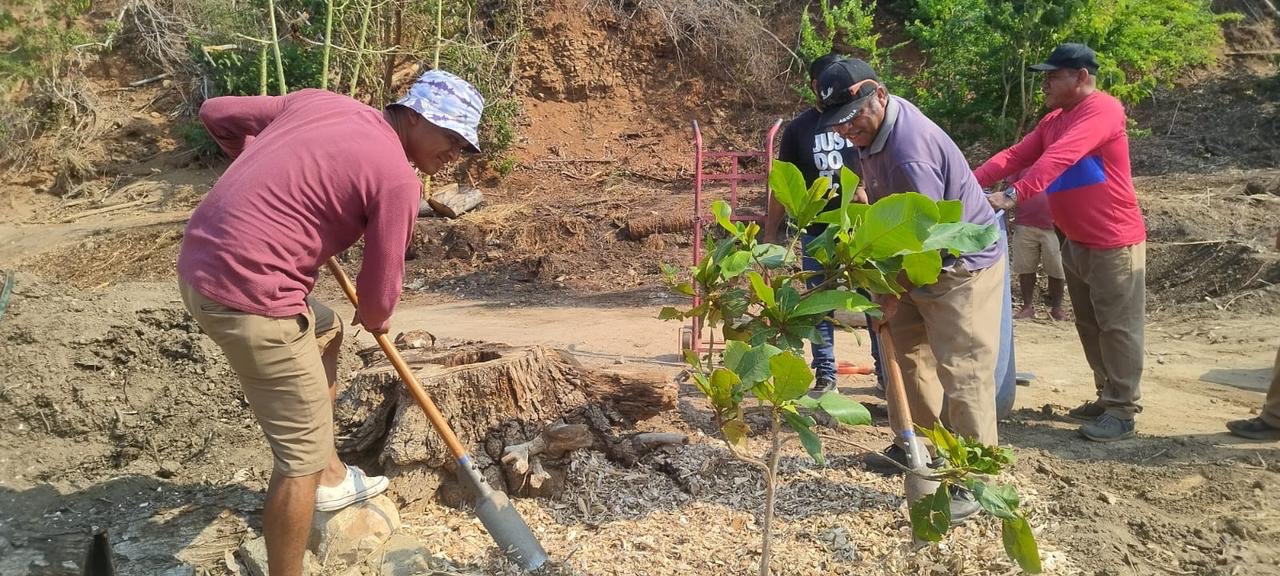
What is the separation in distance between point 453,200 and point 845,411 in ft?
33.3

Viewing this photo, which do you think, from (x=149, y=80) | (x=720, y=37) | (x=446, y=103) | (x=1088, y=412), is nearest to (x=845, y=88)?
(x=446, y=103)

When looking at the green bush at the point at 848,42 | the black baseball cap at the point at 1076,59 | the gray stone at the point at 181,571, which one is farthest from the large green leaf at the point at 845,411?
the green bush at the point at 848,42

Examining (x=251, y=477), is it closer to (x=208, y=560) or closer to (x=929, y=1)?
(x=208, y=560)

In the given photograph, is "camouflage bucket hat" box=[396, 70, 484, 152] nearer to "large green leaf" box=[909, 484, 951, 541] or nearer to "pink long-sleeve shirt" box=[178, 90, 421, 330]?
"pink long-sleeve shirt" box=[178, 90, 421, 330]

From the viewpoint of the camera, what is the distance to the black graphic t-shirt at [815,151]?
4578 millimetres

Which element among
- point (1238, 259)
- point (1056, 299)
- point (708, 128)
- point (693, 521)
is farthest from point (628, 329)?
point (708, 128)

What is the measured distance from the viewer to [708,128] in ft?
49.6

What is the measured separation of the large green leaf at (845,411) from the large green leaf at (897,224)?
1.18 ft

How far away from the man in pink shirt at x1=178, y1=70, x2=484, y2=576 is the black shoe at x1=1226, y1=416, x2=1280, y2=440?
12.7 feet

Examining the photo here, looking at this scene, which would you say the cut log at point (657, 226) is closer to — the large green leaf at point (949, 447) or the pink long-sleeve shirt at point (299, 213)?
the pink long-sleeve shirt at point (299, 213)

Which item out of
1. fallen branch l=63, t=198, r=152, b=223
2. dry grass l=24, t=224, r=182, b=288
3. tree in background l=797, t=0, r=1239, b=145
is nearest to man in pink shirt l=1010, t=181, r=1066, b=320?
tree in background l=797, t=0, r=1239, b=145

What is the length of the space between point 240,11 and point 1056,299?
1110 centimetres

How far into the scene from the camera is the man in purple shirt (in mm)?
3166

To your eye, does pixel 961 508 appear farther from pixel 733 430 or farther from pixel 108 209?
pixel 108 209
